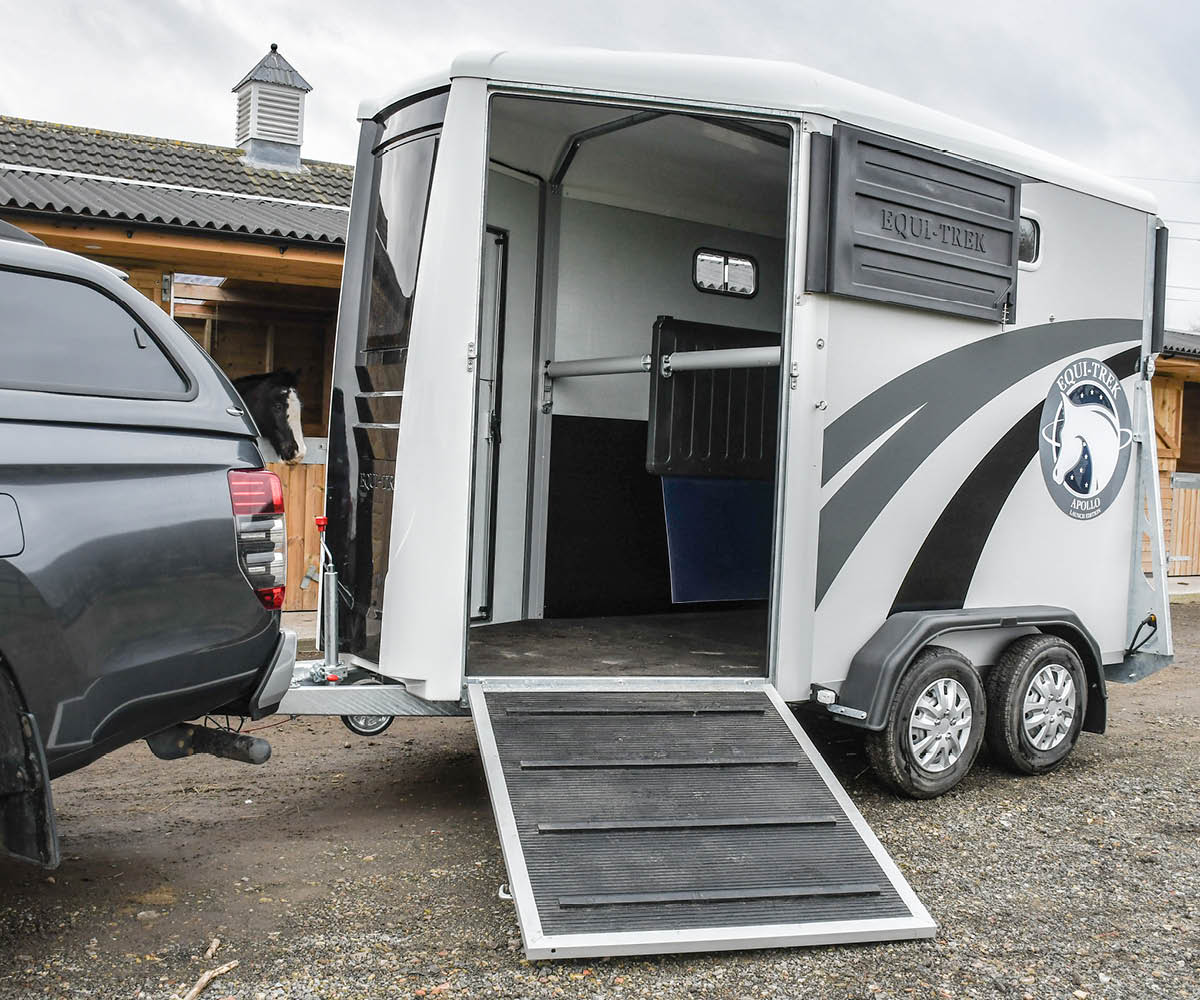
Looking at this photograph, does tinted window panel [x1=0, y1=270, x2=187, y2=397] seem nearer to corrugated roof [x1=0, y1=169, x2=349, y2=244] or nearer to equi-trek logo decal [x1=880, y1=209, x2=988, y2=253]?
equi-trek logo decal [x1=880, y1=209, x2=988, y2=253]

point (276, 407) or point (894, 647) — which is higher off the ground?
point (276, 407)

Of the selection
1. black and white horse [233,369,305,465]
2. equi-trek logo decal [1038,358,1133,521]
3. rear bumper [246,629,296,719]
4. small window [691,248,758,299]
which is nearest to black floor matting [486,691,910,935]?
rear bumper [246,629,296,719]

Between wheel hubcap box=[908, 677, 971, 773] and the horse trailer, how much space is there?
2 centimetres

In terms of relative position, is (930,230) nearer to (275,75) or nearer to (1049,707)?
(1049,707)

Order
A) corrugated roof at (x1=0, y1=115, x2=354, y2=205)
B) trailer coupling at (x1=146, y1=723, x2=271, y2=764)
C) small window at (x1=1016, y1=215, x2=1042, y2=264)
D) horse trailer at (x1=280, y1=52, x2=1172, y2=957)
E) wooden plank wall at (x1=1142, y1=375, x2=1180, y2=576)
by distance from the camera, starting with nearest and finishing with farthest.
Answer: trailer coupling at (x1=146, y1=723, x2=271, y2=764) < horse trailer at (x1=280, y1=52, x2=1172, y2=957) < small window at (x1=1016, y1=215, x2=1042, y2=264) < corrugated roof at (x1=0, y1=115, x2=354, y2=205) < wooden plank wall at (x1=1142, y1=375, x2=1180, y2=576)

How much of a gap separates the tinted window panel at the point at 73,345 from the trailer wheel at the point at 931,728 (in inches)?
125

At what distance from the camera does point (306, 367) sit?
45.9 ft

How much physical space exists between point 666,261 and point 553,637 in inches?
95.7

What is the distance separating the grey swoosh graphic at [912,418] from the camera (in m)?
5.08

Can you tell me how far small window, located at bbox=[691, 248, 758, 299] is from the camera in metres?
7.32

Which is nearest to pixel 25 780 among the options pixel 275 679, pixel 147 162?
pixel 275 679

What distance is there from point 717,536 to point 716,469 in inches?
19.0

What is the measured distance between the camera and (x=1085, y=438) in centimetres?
612

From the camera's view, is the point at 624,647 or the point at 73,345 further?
the point at 624,647
